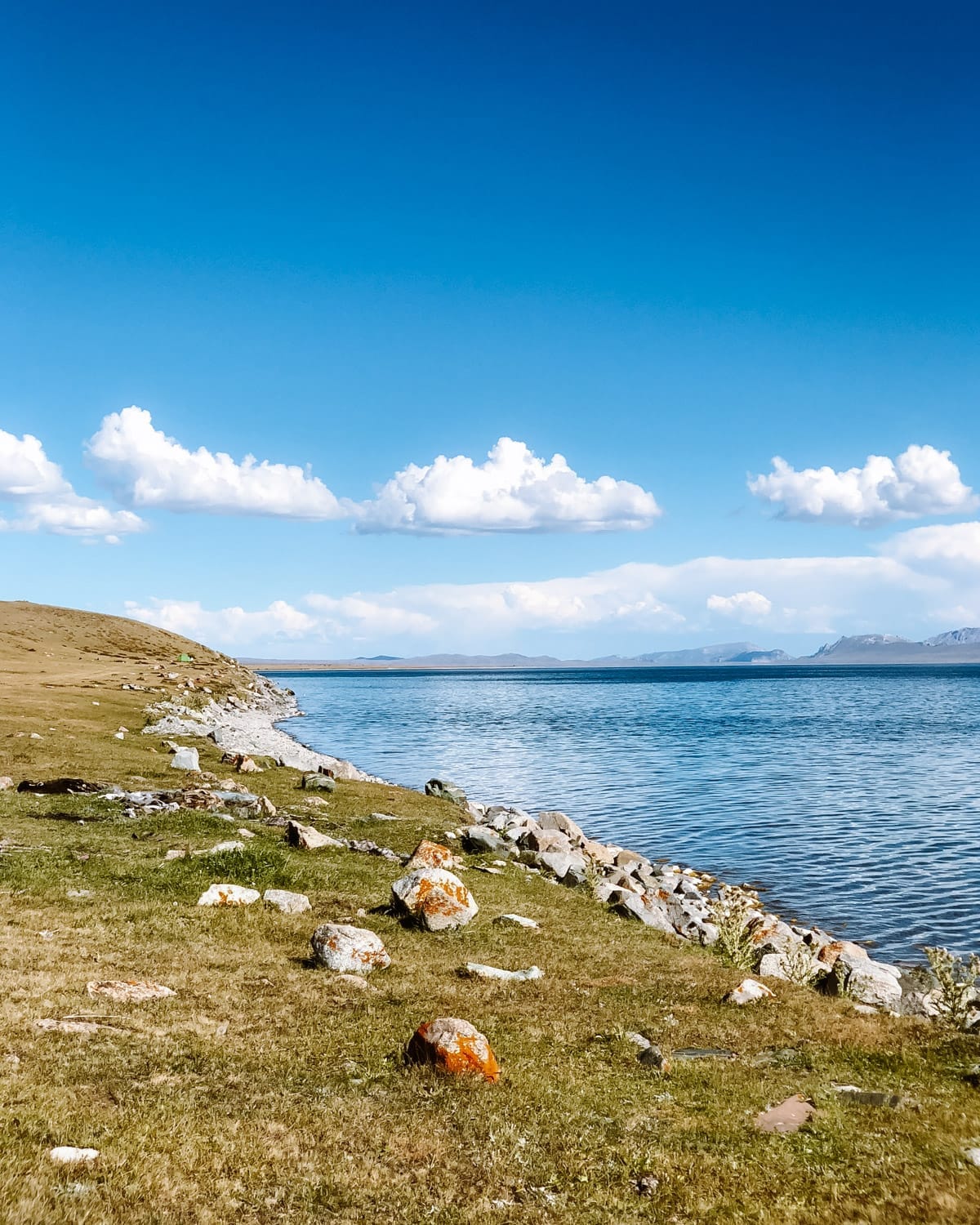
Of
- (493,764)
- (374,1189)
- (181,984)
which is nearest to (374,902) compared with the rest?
(181,984)

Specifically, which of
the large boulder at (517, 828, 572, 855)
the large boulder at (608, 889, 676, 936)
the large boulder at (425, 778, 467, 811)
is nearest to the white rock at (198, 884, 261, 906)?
the large boulder at (608, 889, 676, 936)

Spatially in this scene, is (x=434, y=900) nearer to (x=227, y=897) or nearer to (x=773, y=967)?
(x=227, y=897)

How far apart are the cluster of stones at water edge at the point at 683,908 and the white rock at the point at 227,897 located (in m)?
10.8

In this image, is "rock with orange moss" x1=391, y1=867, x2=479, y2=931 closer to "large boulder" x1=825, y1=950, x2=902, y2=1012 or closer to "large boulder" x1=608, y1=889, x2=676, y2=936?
"large boulder" x1=608, y1=889, x2=676, y2=936

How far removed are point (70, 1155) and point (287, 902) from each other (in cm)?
1143

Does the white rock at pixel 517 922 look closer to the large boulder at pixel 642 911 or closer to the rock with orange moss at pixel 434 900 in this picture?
the rock with orange moss at pixel 434 900

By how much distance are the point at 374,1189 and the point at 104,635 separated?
18060 centimetres

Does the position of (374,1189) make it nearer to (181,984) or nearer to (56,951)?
(181,984)

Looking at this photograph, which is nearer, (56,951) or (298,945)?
(56,951)

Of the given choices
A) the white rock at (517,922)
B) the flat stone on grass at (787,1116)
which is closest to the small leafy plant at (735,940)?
the white rock at (517,922)

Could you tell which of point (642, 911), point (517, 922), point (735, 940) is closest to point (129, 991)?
point (517, 922)

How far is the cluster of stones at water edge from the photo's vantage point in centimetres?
1928

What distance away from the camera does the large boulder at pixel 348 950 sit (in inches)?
651

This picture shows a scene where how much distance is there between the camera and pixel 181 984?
14789 millimetres
